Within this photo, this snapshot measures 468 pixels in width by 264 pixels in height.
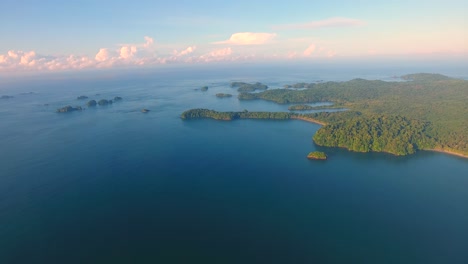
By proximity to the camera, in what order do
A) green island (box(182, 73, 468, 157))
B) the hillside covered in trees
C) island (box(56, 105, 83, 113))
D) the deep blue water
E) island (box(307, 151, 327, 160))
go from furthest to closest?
island (box(56, 105, 83, 113)), the hillside covered in trees, green island (box(182, 73, 468, 157)), island (box(307, 151, 327, 160)), the deep blue water

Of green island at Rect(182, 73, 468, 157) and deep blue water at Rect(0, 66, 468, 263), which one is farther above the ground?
green island at Rect(182, 73, 468, 157)

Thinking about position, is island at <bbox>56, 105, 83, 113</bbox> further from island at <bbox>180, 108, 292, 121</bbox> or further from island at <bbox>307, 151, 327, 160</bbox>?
island at <bbox>307, 151, 327, 160</bbox>

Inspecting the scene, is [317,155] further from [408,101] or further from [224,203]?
[408,101]

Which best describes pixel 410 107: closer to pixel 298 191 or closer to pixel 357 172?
pixel 357 172

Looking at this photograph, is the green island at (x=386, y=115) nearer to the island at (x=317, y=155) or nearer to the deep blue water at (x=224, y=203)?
the deep blue water at (x=224, y=203)

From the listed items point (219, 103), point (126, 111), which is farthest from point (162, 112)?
point (219, 103)

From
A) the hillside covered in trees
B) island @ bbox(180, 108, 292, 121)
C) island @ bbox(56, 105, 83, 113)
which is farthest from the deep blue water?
island @ bbox(56, 105, 83, 113)

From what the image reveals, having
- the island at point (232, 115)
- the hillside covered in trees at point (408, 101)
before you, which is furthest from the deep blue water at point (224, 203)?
the island at point (232, 115)

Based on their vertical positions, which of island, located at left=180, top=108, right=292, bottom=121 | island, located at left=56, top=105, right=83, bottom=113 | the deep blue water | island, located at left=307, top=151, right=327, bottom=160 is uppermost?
island, located at left=56, top=105, right=83, bottom=113
